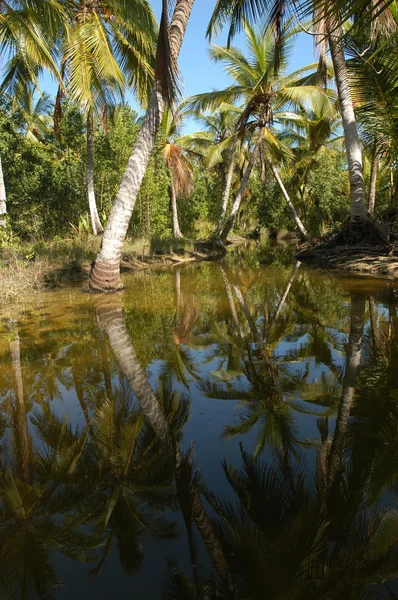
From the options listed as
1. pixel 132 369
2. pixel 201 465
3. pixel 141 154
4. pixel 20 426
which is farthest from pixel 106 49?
pixel 201 465

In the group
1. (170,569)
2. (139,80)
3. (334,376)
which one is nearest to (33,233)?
(139,80)

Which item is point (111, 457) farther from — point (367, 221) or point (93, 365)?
point (367, 221)

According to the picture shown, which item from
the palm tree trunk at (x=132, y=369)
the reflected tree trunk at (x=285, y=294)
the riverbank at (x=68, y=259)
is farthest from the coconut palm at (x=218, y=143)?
the palm tree trunk at (x=132, y=369)

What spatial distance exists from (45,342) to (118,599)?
406cm

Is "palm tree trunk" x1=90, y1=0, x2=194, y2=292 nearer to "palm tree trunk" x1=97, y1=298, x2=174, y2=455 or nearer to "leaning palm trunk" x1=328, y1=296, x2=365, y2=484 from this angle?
"palm tree trunk" x1=97, y1=298, x2=174, y2=455

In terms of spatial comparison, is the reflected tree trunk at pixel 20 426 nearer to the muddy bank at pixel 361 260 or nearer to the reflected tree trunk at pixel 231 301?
the reflected tree trunk at pixel 231 301

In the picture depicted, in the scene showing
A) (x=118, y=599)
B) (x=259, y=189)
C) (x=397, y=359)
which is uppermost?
(x=259, y=189)

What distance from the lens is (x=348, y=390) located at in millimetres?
3459

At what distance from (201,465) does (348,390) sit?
61.3 inches

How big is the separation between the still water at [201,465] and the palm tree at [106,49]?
7.46 m

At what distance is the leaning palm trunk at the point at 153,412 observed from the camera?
6.33 ft

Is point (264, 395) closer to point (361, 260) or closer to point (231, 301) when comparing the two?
point (231, 301)

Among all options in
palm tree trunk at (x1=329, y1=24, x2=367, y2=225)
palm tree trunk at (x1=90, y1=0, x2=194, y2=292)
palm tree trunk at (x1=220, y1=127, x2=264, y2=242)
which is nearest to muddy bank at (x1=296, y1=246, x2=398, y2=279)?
palm tree trunk at (x1=329, y1=24, x2=367, y2=225)

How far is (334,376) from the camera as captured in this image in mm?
3803
